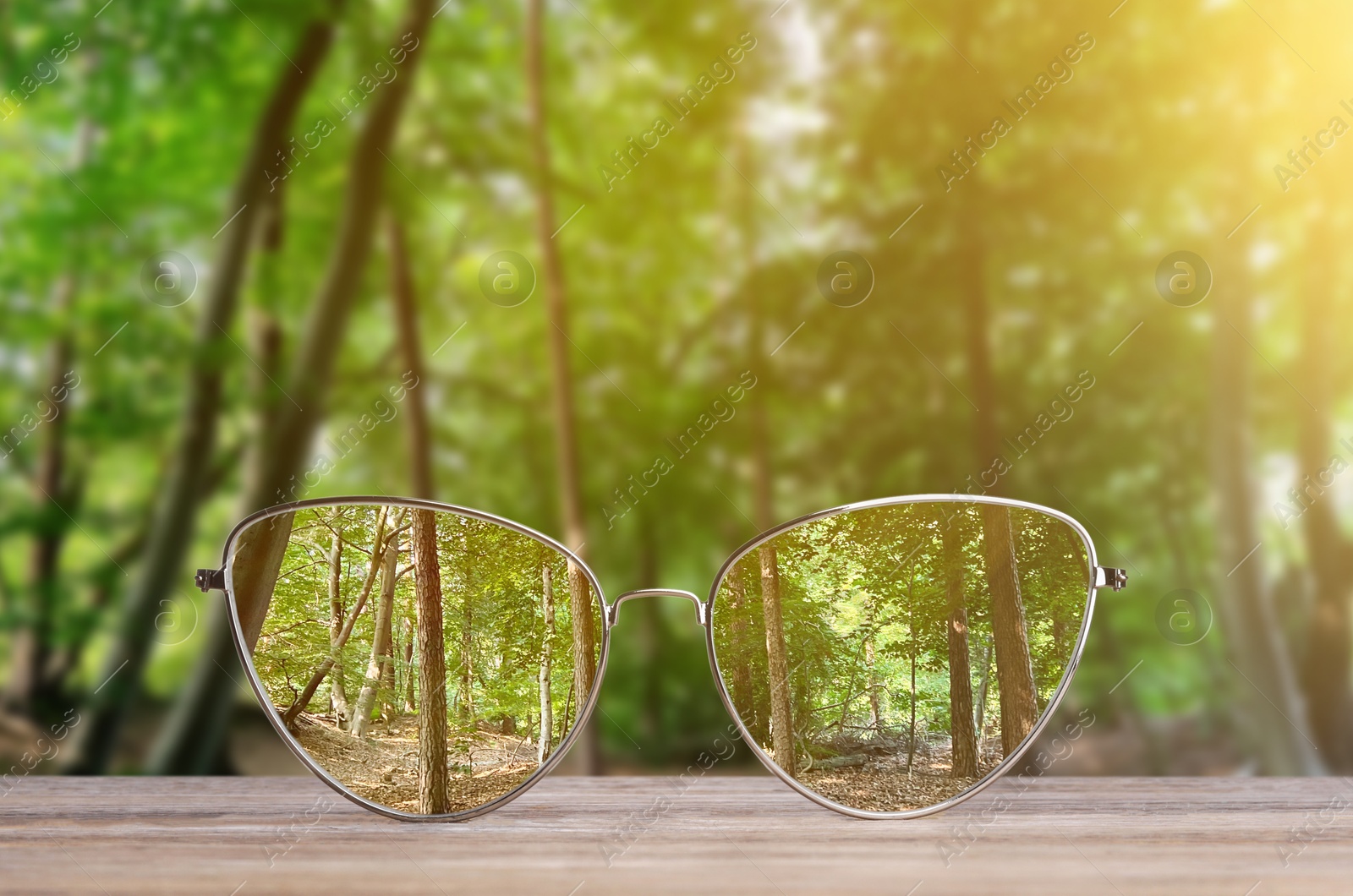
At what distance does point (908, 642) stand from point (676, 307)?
79 centimetres

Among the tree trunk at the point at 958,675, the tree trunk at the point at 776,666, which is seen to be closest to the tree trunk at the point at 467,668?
the tree trunk at the point at 776,666

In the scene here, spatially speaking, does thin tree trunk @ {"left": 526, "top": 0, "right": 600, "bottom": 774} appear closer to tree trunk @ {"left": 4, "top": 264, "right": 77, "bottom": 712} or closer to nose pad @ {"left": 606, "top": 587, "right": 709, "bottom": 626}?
nose pad @ {"left": 606, "top": 587, "right": 709, "bottom": 626}

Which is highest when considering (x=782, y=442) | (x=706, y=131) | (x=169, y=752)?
(x=706, y=131)

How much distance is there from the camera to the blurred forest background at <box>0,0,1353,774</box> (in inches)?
47.1

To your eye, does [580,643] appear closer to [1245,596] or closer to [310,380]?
[310,380]

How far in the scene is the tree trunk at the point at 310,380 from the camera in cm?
123

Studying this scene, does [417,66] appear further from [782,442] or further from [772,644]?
[772,644]

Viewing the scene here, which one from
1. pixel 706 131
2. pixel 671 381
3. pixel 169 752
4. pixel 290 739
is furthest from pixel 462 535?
pixel 169 752

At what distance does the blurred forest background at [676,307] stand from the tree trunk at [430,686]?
0.68 meters

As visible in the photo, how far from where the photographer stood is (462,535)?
23.2 inches

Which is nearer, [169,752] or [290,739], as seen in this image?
[290,739]

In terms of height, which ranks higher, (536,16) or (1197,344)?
(536,16)

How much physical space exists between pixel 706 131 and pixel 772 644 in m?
0.89

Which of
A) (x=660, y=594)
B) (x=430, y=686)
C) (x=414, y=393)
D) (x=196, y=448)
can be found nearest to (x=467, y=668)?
(x=430, y=686)
